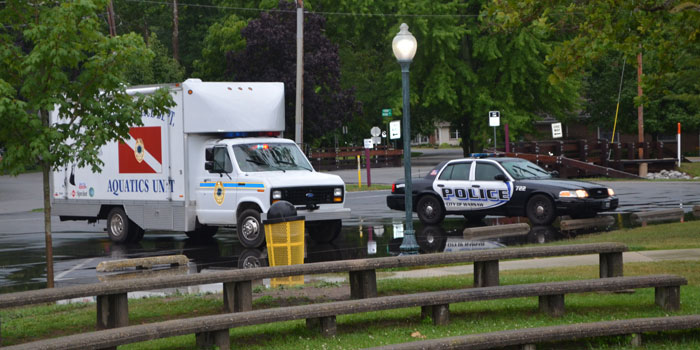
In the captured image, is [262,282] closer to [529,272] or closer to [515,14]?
[529,272]

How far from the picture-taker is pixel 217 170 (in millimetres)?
18531

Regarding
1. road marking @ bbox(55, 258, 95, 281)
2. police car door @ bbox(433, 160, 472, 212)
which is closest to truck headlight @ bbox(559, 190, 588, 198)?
police car door @ bbox(433, 160, 472, 212)

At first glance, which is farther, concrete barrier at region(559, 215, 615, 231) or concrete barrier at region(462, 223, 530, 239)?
concrete barrier at region(559, 215, 615, 231)

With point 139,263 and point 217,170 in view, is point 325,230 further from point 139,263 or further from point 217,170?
point 139,263

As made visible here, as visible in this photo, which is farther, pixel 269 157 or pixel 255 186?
pixel 269 157

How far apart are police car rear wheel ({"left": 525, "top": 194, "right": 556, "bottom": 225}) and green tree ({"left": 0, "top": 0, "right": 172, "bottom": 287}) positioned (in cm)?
1115

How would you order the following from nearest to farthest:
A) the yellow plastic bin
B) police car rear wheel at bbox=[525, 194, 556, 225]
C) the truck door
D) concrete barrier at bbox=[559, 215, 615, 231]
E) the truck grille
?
1. the yellow plastic bin
2. the truck grille
3. the truck door
4. concrete barrier at bbox=[559, 215, 615, 231]
5. police car rear wheel at bbox=[525, 194, 556, 225]

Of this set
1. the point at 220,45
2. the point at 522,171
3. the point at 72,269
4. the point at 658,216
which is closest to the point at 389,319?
the point at 72,269

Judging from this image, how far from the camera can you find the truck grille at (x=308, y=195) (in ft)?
59.0

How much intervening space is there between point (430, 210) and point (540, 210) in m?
2.71

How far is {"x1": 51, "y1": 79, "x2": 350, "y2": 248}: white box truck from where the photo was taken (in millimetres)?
18266

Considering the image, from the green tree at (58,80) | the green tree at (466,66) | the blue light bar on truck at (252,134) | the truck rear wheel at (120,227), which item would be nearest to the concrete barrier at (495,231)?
the blue light bar on truck at (252,134)

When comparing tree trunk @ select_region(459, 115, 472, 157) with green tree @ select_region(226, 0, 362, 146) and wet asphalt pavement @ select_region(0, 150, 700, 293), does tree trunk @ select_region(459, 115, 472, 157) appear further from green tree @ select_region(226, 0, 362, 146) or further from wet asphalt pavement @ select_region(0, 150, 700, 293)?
wet asphalt pavement @ select_region(0, 150, 700, 293)

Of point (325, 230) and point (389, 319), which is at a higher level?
point (325, 230)
